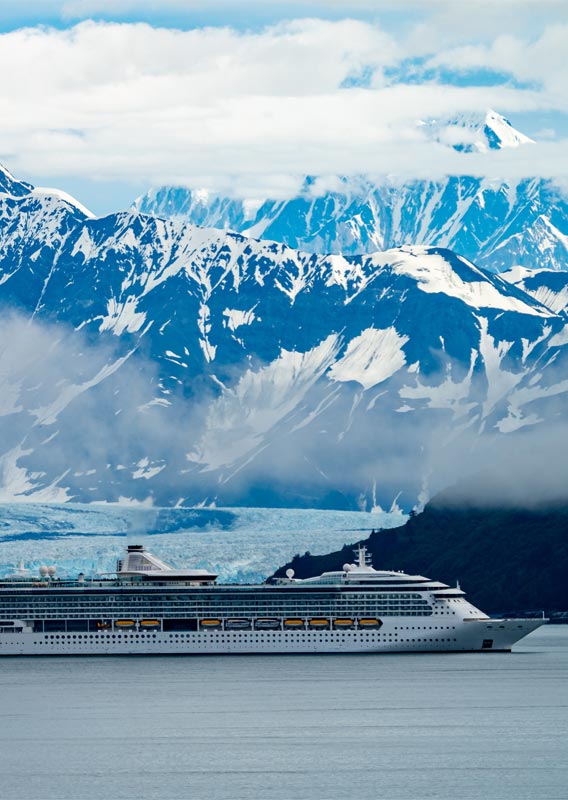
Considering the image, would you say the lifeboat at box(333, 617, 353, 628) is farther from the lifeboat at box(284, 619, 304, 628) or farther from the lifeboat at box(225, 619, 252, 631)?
the lifeboat at box(225, 619, 252, 631)

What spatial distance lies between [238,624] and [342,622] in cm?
882

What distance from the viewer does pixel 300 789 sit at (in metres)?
88.4

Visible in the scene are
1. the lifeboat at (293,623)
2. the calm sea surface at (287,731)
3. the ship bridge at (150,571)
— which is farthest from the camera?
the ship bridge at (150,571)

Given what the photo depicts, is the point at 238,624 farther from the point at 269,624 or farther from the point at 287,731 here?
the point at 287,731

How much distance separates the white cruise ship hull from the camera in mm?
165750

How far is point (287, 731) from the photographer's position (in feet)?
352

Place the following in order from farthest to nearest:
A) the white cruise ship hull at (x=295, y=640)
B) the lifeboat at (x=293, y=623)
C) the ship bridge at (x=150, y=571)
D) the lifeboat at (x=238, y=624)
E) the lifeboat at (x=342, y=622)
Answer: the ship bridge at (x=150, y=571), the lifeboat at (x=238, y=624), the lifeboat at (x=293, y=623), the lifeboat at (x=342, y=622), the white cruise ship hull at (x=295, y=640)

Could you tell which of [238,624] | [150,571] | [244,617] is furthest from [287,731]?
[150,571]

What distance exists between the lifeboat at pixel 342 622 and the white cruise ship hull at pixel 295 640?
1.94 feet

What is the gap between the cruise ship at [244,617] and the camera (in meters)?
166

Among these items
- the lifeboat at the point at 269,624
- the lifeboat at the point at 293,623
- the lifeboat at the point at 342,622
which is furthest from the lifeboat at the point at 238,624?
the lifeboat at the point at 342,622

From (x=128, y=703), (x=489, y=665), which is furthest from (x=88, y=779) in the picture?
(x=489, y=665)

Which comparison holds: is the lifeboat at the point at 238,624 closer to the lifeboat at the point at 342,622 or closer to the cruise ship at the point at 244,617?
the cruise ship at the point at 244,617

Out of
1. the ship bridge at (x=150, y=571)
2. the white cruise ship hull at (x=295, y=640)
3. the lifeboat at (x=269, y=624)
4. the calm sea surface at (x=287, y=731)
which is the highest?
the ship bridge at (x=150, y=571)
